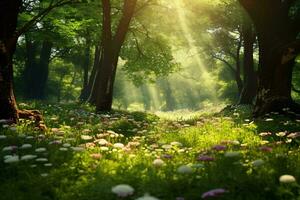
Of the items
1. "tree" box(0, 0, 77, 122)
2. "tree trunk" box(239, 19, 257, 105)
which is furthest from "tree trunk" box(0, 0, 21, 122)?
"tree trunk" box(239, 19, 257, 105)

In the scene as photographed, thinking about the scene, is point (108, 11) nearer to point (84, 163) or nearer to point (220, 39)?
point (84, 163)

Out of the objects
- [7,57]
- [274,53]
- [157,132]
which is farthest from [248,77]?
[7,57]

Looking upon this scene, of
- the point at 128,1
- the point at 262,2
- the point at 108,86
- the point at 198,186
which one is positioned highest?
the point at 128,1

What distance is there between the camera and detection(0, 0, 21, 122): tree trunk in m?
11.4

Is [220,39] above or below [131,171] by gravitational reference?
above

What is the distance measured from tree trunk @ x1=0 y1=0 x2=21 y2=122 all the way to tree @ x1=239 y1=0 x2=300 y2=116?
8.27 m

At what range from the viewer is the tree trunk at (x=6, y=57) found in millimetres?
11430

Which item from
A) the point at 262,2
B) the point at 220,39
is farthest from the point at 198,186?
the point at 220,39

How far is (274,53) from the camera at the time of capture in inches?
582

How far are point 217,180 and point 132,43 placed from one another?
97.1 feet

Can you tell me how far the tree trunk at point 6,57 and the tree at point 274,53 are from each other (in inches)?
325

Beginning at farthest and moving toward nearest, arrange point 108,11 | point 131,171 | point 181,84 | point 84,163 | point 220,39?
point 181,84, point 220,39, point 108,11, point 84,163, point 131,171

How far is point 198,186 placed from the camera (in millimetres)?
5902

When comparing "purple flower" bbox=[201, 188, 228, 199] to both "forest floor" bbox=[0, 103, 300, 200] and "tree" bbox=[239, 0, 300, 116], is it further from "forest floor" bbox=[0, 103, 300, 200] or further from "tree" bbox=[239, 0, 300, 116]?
"tree" bbox=[239, 0, 300, 116]
